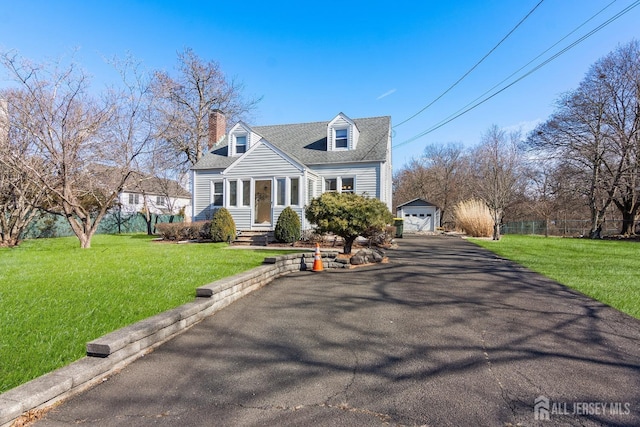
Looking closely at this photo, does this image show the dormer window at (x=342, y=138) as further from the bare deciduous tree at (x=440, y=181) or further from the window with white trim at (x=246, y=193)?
the bare deciduous tree at (x=440, y=181)

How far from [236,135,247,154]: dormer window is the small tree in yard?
10954 millimetres

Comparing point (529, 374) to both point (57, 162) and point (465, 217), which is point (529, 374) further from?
point (465, 217)

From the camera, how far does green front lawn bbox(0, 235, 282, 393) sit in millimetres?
3152

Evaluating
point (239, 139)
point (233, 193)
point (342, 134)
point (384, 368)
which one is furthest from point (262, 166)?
point (384, 368)

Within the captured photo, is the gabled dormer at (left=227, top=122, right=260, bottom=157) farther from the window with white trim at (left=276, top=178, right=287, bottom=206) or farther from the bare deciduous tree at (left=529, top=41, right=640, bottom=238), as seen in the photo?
the bare deciduous tree at (left=529, top=41, right=640, bottom=238)

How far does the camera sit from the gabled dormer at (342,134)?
1858 centimetres

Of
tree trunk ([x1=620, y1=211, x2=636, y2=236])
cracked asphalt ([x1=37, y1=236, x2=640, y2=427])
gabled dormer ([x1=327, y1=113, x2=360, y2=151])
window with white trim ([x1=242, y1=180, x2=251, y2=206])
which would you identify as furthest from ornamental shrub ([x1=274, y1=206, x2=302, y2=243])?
tree trunk ([x1=620, y1=211, x2=636, y2=236])

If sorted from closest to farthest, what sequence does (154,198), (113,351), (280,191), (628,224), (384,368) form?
1. (113,351)
2. (384,368)
3. (280,191)
4. (628,224)
5. (154,198)

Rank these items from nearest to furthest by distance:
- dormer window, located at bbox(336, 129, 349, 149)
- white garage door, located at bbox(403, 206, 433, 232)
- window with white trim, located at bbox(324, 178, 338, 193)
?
1. window with white trim, located at bbox(324, 178, 338, 193)
2. dormer window, located at bbox(336, 129, 349, 149)
3. white garage door, located at bbox(403, 206, 433, 232)

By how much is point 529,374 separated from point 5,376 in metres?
4.51

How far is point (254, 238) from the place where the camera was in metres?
15.9

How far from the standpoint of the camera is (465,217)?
2388cm

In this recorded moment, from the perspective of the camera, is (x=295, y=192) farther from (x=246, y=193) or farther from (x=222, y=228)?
(x=222, y=228)

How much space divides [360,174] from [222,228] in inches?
299
